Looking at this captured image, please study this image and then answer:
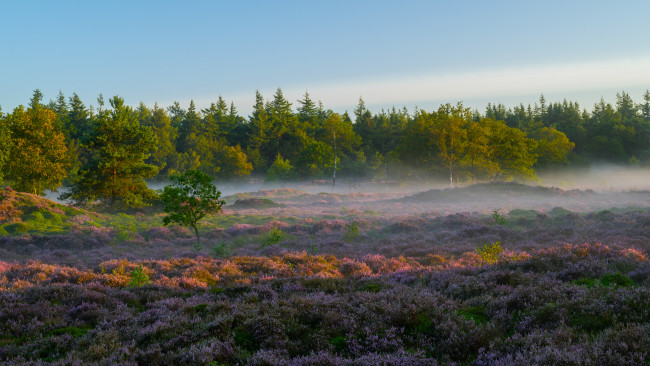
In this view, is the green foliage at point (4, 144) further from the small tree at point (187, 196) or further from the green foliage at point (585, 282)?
the green foliage at point (585, 282)

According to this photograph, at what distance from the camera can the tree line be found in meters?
35.7

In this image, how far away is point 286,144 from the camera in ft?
341

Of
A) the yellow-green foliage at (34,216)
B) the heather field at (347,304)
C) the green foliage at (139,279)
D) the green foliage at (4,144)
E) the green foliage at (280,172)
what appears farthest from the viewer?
the green foliage at (280,172)

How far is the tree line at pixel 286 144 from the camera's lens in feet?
117

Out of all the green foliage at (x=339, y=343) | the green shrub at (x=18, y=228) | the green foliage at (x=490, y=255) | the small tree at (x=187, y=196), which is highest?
the small tree at (x=187, y=196)

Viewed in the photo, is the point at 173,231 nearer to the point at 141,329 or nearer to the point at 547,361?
the point at 141,329

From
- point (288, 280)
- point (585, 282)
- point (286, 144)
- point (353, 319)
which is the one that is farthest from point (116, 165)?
point (286, 144)

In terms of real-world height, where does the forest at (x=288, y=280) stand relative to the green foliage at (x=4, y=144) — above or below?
below

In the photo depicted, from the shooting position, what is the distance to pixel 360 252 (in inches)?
620

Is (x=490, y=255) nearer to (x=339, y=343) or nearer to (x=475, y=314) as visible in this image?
(x=475, y=314)

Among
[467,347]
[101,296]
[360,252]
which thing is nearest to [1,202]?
[101,296]

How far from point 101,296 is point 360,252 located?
10.00 m

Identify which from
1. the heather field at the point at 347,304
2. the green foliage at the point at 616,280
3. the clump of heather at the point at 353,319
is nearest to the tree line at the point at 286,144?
the heather field at the point at 347,304

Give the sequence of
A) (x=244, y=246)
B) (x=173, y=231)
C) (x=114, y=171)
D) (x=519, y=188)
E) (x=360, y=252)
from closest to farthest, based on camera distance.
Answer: (x=360, y=252)
(x=244, y=246)
(x=173, y=231)
(x=114, y=171)
(x=519, y=188)
